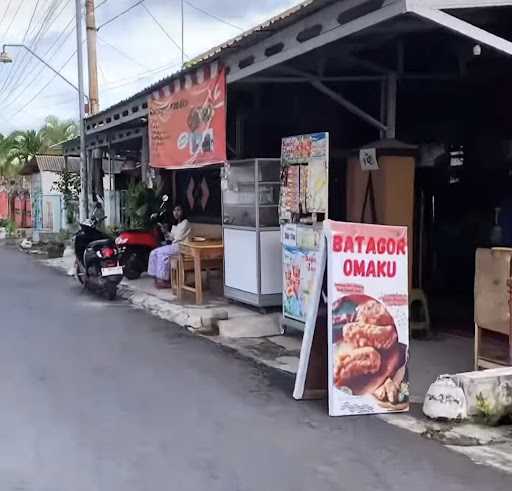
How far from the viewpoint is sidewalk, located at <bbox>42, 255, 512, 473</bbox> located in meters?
5.09

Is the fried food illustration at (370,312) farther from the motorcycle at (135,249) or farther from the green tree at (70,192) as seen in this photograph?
the green tree at (70,192)

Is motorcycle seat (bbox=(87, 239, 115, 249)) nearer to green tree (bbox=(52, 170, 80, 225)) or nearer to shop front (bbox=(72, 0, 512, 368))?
shop front (bbox=(72, 0, 512, 368))

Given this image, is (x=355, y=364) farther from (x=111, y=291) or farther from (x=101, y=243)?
(x=101, y=243)

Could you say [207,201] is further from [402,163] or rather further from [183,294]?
[402,163]

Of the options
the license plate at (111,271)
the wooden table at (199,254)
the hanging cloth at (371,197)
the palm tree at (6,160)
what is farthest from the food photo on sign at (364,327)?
the palm tree at (6,160)

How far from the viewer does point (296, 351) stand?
26.7 feet

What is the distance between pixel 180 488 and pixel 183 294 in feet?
24.8

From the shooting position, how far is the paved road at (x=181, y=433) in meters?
4.48

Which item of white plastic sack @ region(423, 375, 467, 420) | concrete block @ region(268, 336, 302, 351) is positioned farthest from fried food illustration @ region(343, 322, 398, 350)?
concrete block @ region(268, 336, 302, 351)

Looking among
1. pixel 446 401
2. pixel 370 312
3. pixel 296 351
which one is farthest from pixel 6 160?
pixel 446 401

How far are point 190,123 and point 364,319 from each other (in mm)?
5216

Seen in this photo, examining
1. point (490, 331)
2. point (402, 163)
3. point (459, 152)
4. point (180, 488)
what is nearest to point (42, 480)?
point (180, 488)

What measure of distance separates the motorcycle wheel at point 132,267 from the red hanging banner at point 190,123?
3016mm

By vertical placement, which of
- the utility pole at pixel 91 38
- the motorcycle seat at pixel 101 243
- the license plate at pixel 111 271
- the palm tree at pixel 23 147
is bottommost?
the license plate at pixel 111 271
